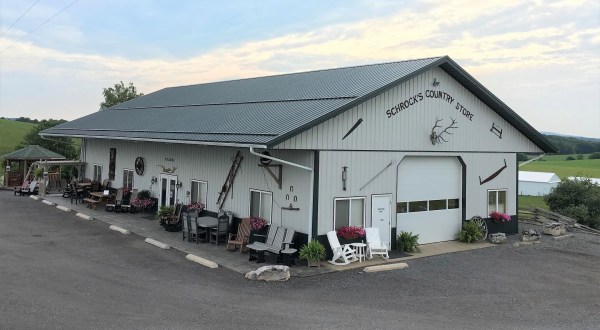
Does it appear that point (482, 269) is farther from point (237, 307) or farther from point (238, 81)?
point (238, 81)

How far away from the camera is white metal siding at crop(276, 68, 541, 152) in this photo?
1275 cm

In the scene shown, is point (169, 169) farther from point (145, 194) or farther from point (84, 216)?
point (84, 216)

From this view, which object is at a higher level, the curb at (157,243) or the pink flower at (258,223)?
the pink flower at (258,223)

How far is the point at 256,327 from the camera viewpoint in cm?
773

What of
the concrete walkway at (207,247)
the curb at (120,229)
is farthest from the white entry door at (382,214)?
the curb at (120,229)

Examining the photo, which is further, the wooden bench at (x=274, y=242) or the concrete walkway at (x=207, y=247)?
the wooden bench at (x=274, y=242)

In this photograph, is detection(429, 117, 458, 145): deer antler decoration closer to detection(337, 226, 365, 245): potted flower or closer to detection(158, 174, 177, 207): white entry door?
detection(337, 226, 365, 245): potted flower

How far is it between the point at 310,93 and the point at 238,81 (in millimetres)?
8495

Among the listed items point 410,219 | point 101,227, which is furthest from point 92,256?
point 410,219

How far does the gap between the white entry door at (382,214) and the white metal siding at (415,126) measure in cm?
152

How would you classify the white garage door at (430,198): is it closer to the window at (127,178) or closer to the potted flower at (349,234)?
the potted flower at (349,234)

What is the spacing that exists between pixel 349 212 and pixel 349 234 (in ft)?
2.43

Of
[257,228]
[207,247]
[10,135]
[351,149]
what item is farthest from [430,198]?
[10,135]

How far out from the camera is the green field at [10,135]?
188 feet
